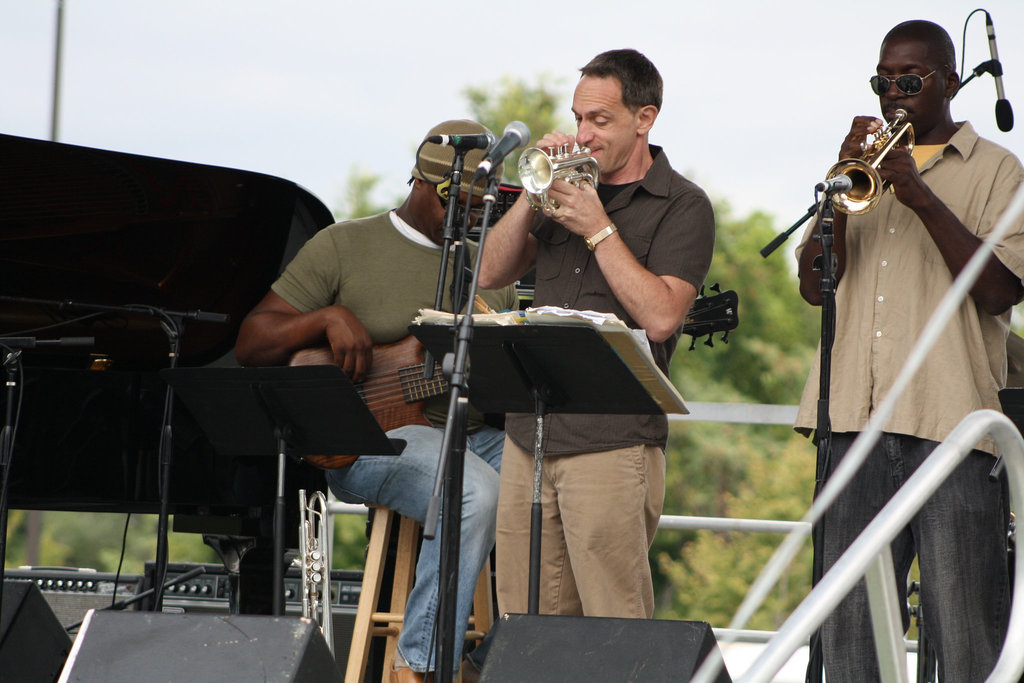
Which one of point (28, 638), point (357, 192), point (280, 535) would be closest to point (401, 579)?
point (280, 535)

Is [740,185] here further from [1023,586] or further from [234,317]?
[1023,586]

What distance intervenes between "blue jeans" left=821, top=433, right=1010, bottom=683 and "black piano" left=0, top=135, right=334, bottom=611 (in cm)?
211

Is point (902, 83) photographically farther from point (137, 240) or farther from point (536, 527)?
point (137, 240)

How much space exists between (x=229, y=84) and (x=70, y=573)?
78.5ft

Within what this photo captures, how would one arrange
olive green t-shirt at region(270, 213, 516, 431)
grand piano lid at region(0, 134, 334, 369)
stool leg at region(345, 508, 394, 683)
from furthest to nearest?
grand piano lid at region(0, 134, 334, 369) → olive green t-shirt at region(270, 213, 516, 431) → stool leg at region(345, 508, 394, 683)

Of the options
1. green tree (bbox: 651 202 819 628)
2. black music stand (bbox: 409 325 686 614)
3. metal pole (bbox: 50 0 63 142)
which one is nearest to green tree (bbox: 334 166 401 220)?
green tree (bbox: 651 202 819 628)

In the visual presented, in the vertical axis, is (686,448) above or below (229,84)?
below

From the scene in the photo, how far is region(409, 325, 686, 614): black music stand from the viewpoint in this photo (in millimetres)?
2672

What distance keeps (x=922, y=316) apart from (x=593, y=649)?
4.19ft

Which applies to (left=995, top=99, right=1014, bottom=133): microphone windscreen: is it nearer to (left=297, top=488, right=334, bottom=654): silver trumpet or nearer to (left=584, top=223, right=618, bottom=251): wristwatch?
(left=584, top=223, right=618, bottom=251): wristwatch

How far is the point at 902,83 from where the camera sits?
3.04 meters

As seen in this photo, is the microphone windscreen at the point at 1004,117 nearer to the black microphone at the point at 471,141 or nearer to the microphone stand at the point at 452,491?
the black microphone at the point at 471,141

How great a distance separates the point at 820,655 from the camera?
3057mm

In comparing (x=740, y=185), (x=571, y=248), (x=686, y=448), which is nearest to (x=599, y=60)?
(x=571, y=248)
